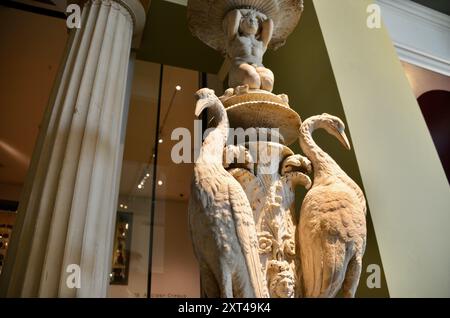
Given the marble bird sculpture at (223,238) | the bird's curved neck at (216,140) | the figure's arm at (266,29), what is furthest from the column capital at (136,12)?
the marble bird sculpture at (223,238)

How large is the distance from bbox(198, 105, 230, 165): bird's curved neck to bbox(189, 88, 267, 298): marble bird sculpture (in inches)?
2.3

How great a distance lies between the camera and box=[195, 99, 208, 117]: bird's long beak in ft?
3.44

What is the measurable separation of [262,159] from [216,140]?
0.18 metres

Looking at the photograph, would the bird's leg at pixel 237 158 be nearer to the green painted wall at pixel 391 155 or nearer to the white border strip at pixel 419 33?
the green painted wall at pixel 391 155

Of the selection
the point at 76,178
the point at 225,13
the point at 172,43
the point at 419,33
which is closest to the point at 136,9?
the point at 172,43

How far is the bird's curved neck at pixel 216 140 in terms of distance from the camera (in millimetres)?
985

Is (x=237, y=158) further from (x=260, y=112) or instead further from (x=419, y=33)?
(x=419, y=33)

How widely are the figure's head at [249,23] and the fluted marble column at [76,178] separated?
745 mm

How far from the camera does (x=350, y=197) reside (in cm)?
99

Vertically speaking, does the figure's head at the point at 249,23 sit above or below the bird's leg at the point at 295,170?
above

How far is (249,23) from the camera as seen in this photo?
1406mm

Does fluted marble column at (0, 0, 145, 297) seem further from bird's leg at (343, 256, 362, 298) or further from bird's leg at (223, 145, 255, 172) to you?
bird's leg at (343, 256, 362, 298)

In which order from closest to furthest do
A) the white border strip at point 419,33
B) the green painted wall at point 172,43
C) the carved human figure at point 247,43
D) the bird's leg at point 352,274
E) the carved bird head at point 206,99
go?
the bird's leg at point 352,274 < the carved bird head at point 206,99 < the carved human figure at point 247,43 < the green painted wall at point 172,43 < the white border strip at point 419,33

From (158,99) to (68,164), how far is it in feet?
6.72
